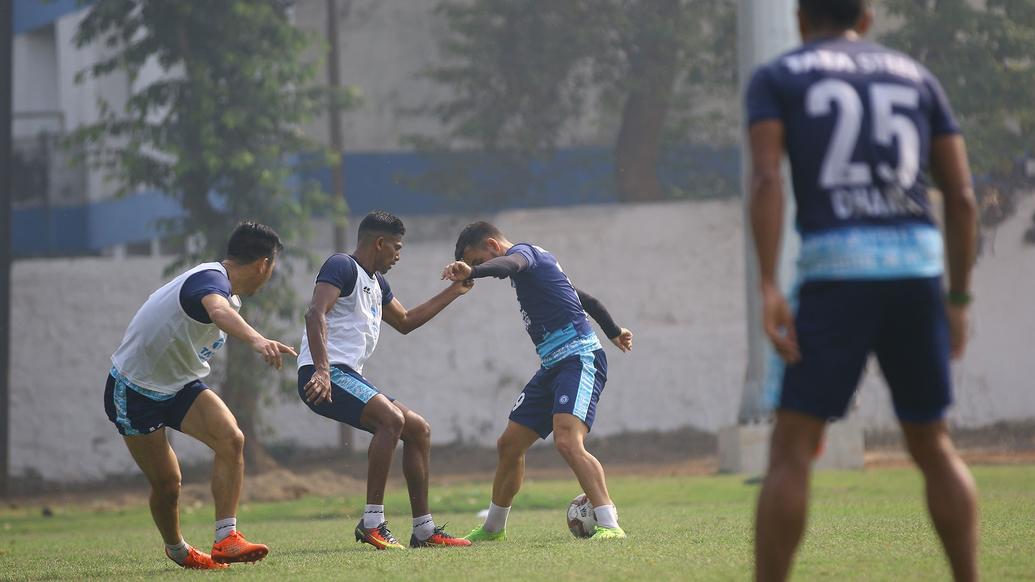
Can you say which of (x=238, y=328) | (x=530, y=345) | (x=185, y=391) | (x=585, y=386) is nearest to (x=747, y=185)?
(x=530, y=345)

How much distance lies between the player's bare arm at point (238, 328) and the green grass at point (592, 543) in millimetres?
1027

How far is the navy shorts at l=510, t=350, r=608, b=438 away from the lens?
313 inches

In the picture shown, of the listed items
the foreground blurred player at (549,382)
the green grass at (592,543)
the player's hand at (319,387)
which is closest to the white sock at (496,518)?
the foreground blurred player at (549,382)

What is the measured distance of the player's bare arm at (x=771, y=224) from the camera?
13.3ft

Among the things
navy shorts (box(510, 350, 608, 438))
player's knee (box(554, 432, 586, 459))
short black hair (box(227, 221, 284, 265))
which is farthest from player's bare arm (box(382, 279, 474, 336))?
short black hair (box(227, 221, 284, 265))

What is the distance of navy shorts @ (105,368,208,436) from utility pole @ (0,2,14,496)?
11.4 meters

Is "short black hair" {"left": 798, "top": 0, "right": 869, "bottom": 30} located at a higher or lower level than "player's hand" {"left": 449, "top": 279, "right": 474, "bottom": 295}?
higher

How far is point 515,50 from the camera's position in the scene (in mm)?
22281

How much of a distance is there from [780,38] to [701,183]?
25.8ft

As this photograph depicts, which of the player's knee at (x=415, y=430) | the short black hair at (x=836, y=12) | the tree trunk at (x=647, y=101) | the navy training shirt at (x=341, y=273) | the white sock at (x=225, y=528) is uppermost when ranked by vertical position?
the tree trunk at (x=647, y=101)

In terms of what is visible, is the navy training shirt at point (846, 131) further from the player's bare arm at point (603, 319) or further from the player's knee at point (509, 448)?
the player's bare arm at point (603, 319)

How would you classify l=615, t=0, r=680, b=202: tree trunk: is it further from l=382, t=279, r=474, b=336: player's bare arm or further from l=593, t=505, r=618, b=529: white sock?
l=593, t=505, r=618, b=529: white sock

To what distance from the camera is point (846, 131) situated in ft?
13.4

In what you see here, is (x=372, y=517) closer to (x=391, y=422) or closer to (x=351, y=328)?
(x=391, y=422)
